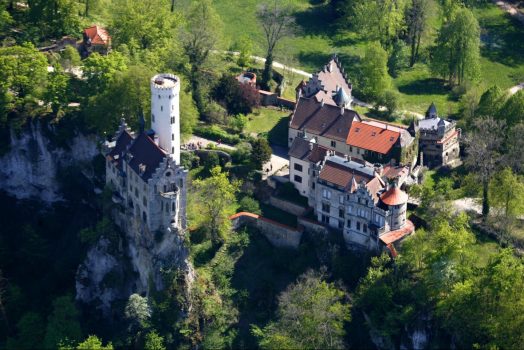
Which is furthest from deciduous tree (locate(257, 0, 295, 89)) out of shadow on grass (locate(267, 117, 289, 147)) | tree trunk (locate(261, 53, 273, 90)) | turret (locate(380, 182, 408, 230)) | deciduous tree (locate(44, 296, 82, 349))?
deciduous tree (locate(44, 296, 82, 349))

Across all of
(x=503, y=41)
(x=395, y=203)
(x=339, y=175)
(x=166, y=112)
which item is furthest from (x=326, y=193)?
(x=503, y=41)

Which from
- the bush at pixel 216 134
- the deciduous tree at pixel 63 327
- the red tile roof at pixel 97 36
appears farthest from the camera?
the red tile roof at pixel 97 36

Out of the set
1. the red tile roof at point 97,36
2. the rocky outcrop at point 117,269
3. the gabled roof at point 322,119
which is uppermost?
the red tile roof at point 97,36

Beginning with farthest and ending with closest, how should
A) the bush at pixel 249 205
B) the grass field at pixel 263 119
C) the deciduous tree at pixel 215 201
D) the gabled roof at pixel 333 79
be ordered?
the gabled roof at pixel 333 79 → the grass field at pixel 263 119 → the bush at pixel 249 205 → the deciduous tree at pixel 215 201

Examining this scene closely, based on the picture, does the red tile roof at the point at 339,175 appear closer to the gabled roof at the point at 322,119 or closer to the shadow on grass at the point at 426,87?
the gabled roof at the point at 322,119

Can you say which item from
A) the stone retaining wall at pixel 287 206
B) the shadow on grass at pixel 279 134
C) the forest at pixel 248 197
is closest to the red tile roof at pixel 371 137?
the forest at pixel 248 197

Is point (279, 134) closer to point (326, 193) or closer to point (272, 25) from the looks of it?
point (326, 193)

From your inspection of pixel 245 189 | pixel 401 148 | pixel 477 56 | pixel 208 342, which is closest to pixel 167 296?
pixel 208 342

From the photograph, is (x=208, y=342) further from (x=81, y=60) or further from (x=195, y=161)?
(x=81, y=60)
